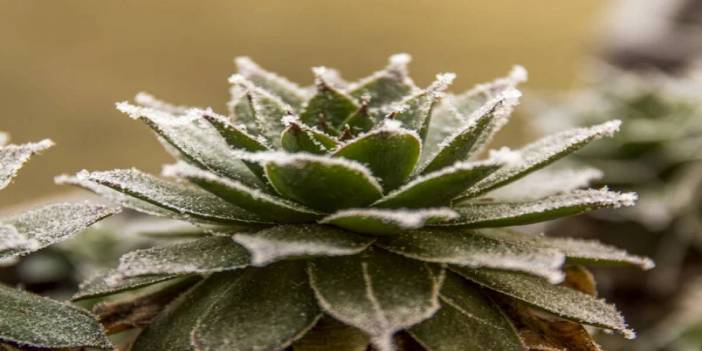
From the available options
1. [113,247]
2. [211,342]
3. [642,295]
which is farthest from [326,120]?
[642,295]

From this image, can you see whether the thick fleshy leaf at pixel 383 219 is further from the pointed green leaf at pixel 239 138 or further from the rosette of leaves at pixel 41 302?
the rosette of leaves at pixel 41 302

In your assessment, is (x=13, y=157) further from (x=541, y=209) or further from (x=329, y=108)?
(x=541, y=209)

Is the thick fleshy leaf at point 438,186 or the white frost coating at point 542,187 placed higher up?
the white frost coating at point 542,187

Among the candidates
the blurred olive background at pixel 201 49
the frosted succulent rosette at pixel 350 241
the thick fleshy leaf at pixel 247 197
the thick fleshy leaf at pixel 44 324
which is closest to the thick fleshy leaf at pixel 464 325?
the frosted succulent rosette at pixel 350 241

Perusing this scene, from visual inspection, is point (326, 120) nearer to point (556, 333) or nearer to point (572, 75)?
point (556, 333)

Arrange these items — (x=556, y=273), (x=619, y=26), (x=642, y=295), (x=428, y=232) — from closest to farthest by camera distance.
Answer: (x=556, y=273), (x=428, y=232), (x=642, y=295), (x=619, y=26)

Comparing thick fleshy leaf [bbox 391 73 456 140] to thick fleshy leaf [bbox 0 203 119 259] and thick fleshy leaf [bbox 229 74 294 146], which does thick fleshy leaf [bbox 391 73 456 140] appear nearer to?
thick fleshy leaf [bbox 229 74 294 146]
